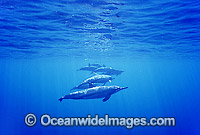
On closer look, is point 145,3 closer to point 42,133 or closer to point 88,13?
point 88,13

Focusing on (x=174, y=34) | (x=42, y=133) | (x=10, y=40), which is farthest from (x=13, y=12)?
(x=42, y=133)

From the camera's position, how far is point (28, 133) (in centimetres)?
3050

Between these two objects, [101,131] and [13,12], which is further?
[101,131]

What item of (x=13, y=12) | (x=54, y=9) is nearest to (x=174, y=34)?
(x=54, y=9)

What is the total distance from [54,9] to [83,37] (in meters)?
8.50

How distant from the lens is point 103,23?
15.9m

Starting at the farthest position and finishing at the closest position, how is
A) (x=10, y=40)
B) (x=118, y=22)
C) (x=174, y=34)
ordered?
(x=10, y=40)
(x=174, y=34)
(x=118, y=22)

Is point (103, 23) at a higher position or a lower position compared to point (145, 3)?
higher

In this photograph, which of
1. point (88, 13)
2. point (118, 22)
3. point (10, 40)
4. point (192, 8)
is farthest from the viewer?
point (10, 40)

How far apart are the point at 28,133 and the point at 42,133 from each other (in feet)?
7.45

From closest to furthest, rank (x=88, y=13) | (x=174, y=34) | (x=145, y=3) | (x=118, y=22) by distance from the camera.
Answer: (x=145, y=3), (x=88, y=13), (x=118, y=22), (x=174, y=34)

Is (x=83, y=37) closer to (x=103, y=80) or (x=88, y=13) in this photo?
(x=88, y=13)

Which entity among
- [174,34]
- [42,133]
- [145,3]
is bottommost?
[42,133]

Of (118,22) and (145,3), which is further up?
(118,22)
